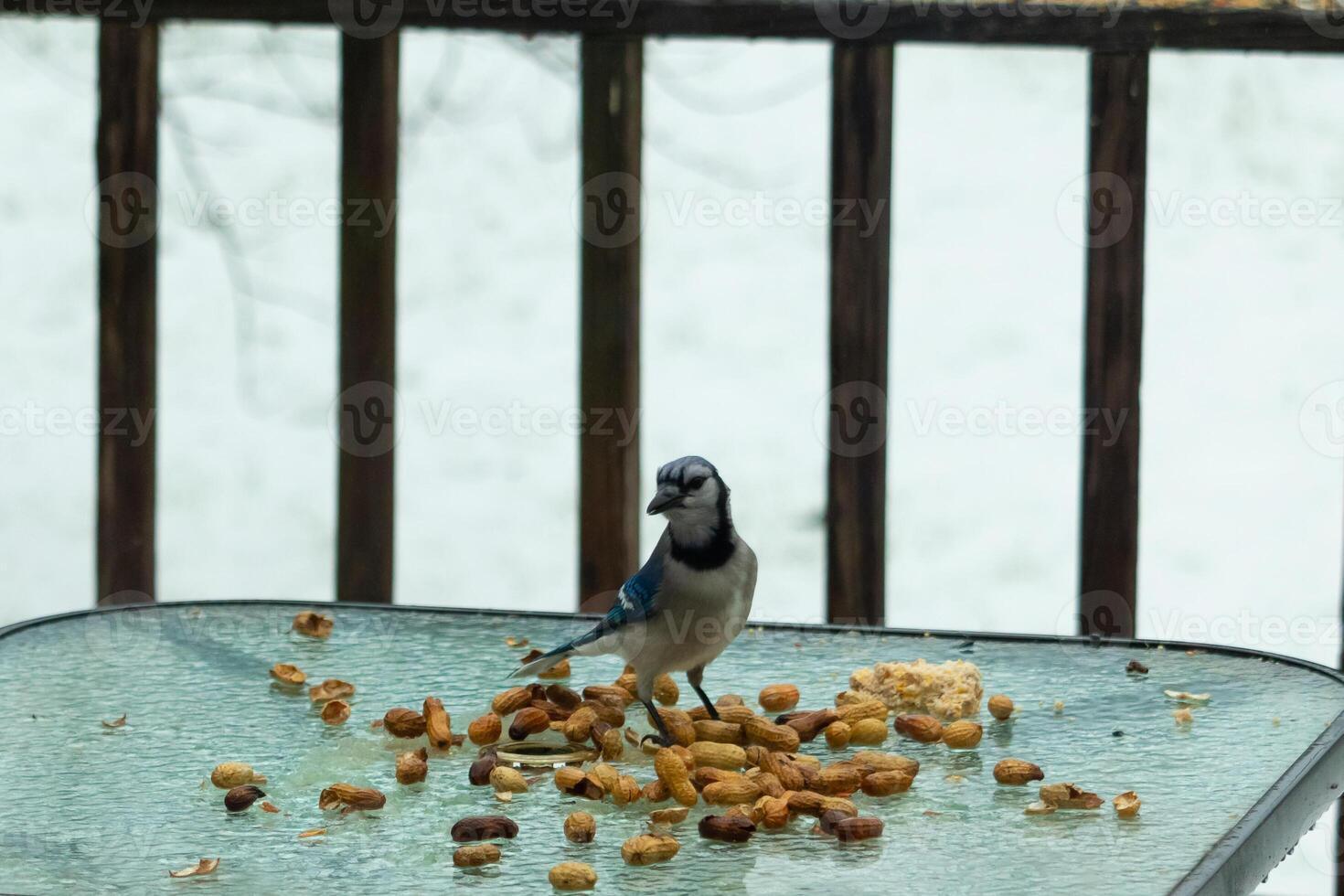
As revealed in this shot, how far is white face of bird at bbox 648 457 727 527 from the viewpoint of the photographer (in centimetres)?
191

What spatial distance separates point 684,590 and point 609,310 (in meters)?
0.97

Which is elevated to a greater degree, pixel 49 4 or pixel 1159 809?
pixel 49 4

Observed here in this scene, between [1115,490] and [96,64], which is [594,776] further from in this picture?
[96,64]

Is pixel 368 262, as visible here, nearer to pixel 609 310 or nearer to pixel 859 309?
pixel 609 310

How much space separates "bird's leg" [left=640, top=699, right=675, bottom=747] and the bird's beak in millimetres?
225

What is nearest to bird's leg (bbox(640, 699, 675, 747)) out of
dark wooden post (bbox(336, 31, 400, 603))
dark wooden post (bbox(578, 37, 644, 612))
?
dark wooden post (bbox(578, 37, 644, 612))

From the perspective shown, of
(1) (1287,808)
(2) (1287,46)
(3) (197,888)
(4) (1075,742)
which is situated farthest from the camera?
(2) (1287,46)

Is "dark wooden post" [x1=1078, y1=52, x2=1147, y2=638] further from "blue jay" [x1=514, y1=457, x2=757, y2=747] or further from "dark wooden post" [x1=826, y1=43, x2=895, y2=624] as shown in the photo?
"blue jay" [x1=514, y1=457, x2=757, y2=747]

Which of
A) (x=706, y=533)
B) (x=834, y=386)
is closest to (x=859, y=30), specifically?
(x=834, y=386)

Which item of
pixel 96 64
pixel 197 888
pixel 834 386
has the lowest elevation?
pixel 197 888

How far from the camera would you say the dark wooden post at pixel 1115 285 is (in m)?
2.72

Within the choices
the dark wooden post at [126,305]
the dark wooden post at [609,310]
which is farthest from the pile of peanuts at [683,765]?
the dark wooden post at [126,305]

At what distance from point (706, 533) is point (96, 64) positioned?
1.53 metres

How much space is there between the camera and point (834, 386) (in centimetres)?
276
